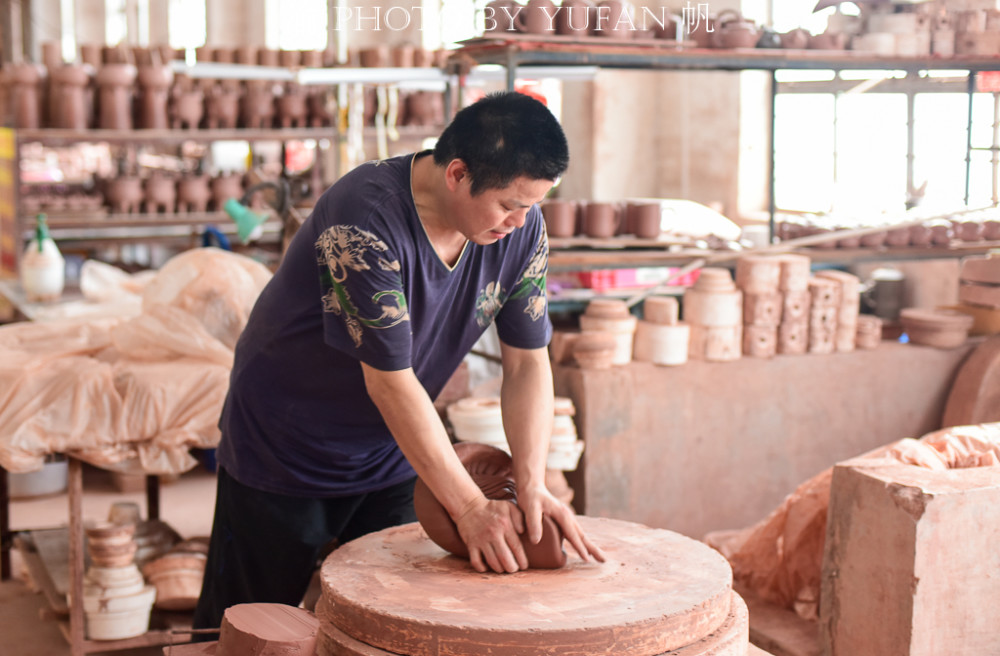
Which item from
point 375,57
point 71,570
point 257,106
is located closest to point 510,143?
point 71,570

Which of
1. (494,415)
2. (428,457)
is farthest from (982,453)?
(428,457)

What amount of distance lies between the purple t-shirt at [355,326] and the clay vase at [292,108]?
16.2ft

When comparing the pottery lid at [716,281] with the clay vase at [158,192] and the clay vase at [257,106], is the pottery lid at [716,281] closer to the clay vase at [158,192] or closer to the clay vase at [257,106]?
the clay vase at [257,106]

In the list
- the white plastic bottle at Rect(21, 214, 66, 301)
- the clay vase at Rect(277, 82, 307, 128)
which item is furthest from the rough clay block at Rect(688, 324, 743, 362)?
the clay vase at Rect(277, 82, 307, 128)

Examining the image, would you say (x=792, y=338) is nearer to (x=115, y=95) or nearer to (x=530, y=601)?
(x=530, y=601)

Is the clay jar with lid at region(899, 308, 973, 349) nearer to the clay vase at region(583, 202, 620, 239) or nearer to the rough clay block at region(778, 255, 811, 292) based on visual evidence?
the rough clay block at region(778, 255, 811, 292)

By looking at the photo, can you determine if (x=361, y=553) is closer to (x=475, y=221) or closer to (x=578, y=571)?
(x=578, y=571)

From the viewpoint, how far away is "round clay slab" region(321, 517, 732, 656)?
1522 millimetres

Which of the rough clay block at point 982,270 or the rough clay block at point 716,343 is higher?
the rough clay block at point 982,270

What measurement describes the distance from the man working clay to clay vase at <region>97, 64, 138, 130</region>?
15.4ft

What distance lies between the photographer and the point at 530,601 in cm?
163

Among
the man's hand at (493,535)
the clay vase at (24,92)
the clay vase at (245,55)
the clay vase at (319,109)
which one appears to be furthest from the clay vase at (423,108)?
the man's hand at (493,535)

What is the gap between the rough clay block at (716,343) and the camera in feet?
13.5

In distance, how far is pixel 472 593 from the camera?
167cm
